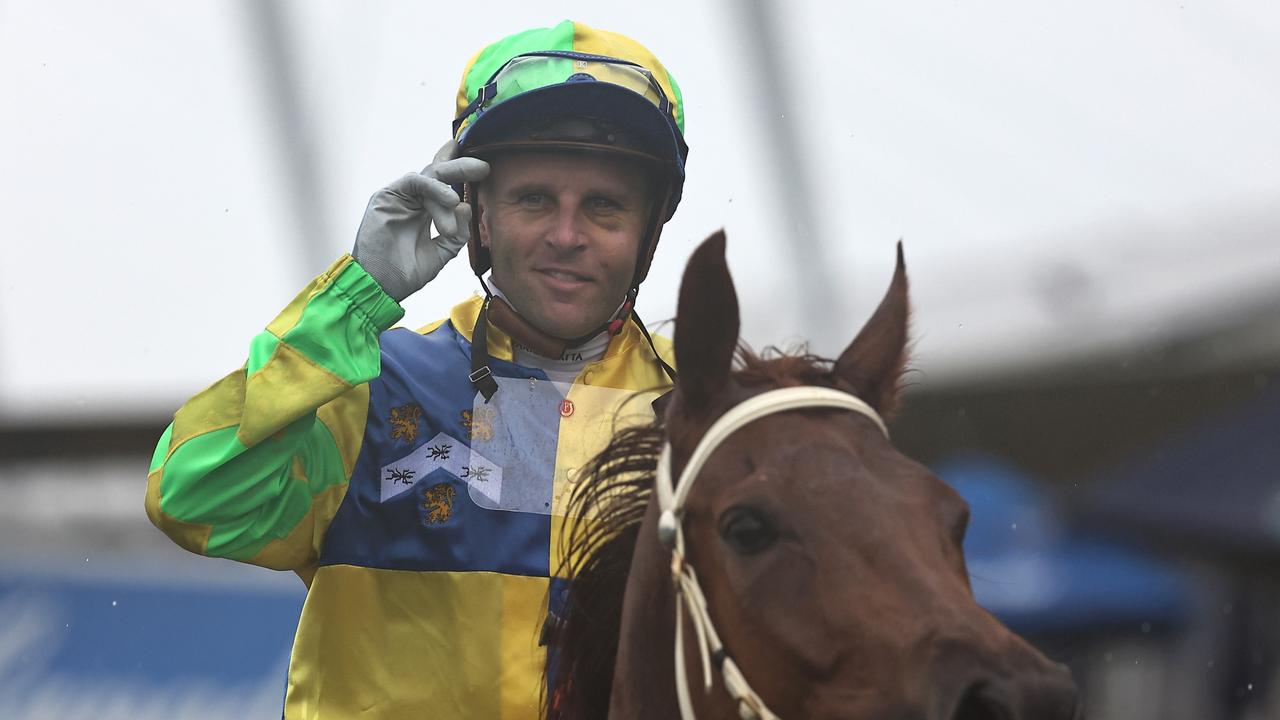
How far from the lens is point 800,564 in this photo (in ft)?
5.02

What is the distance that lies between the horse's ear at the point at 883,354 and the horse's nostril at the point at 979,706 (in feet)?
1.99

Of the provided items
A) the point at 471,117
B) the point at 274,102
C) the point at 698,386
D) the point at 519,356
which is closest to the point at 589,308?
the point at 519,356

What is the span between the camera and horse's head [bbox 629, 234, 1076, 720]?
1.38 m

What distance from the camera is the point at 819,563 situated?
152 centimetres

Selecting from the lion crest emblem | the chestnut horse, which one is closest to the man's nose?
the lion crest emblem

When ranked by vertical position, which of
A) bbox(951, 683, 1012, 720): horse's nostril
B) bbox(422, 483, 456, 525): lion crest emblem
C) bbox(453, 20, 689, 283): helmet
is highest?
bbox(453, 20, 689, 283): helmet

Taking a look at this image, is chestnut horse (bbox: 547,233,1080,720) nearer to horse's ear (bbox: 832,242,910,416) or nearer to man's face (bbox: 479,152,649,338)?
horse's ear (bbox: 832,242,910,416)

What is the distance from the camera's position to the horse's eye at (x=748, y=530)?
1.57 metres

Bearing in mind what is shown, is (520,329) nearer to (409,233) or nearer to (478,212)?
(478,212)

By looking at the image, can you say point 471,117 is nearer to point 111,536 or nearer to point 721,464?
point 721,464

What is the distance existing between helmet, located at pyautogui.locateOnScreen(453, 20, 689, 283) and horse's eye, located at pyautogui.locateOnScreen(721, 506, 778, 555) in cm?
117

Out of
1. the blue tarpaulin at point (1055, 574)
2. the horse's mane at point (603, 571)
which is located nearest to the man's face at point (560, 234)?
the horse's mane at point (603, 571)

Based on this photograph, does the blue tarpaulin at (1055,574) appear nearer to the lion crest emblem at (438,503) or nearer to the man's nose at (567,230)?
the man's nose at (567,230)

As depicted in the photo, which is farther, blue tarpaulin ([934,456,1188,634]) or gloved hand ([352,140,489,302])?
blue tarpaulin ([934,456,1188,634])
